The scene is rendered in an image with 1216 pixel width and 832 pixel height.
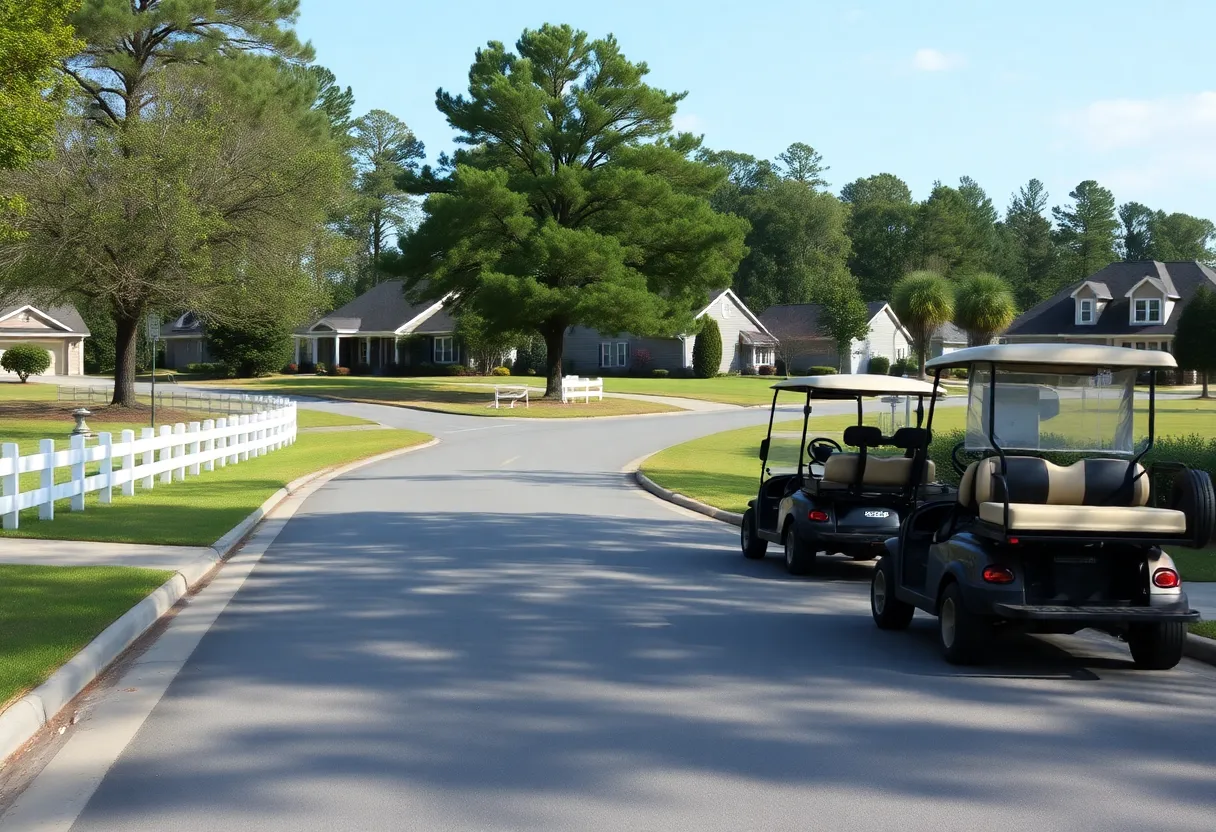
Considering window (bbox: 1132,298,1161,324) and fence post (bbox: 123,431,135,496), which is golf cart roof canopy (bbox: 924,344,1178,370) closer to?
fence post (bbox: 123,431,135,496)

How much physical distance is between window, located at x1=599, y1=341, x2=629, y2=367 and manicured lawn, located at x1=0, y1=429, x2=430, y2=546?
5489 centimetres

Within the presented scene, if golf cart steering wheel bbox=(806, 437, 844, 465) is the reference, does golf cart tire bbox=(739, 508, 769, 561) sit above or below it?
below

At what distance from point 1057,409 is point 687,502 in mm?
10901

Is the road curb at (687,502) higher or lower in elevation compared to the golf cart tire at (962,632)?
lower

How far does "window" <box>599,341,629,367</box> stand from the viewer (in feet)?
274

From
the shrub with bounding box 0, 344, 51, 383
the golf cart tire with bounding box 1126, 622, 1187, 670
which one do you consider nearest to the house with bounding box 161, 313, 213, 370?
the shrub with bounding box 0, 344, 51, 383

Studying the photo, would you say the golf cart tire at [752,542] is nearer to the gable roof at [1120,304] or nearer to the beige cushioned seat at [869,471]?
the beige cushioned seat at [869,471]

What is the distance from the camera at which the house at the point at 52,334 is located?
77000 millimetres

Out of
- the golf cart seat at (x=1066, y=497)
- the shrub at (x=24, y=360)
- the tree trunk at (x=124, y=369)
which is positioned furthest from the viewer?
the shrub at (x=24, y=360)

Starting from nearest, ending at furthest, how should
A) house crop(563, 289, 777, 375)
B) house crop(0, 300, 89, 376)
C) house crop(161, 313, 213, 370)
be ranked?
house crop(0, 300, 89, 376)
house crop(563, 289, 777, 375)
house crop(161, 313, 213, 370)

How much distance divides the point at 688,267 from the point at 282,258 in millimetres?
19190

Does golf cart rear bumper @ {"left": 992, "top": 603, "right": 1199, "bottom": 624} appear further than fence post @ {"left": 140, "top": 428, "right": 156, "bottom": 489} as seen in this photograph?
No

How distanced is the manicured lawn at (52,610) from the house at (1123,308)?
68.0m

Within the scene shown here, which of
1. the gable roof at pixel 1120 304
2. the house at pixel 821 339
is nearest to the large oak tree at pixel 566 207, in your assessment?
the gable roof at pixel 1120 304
